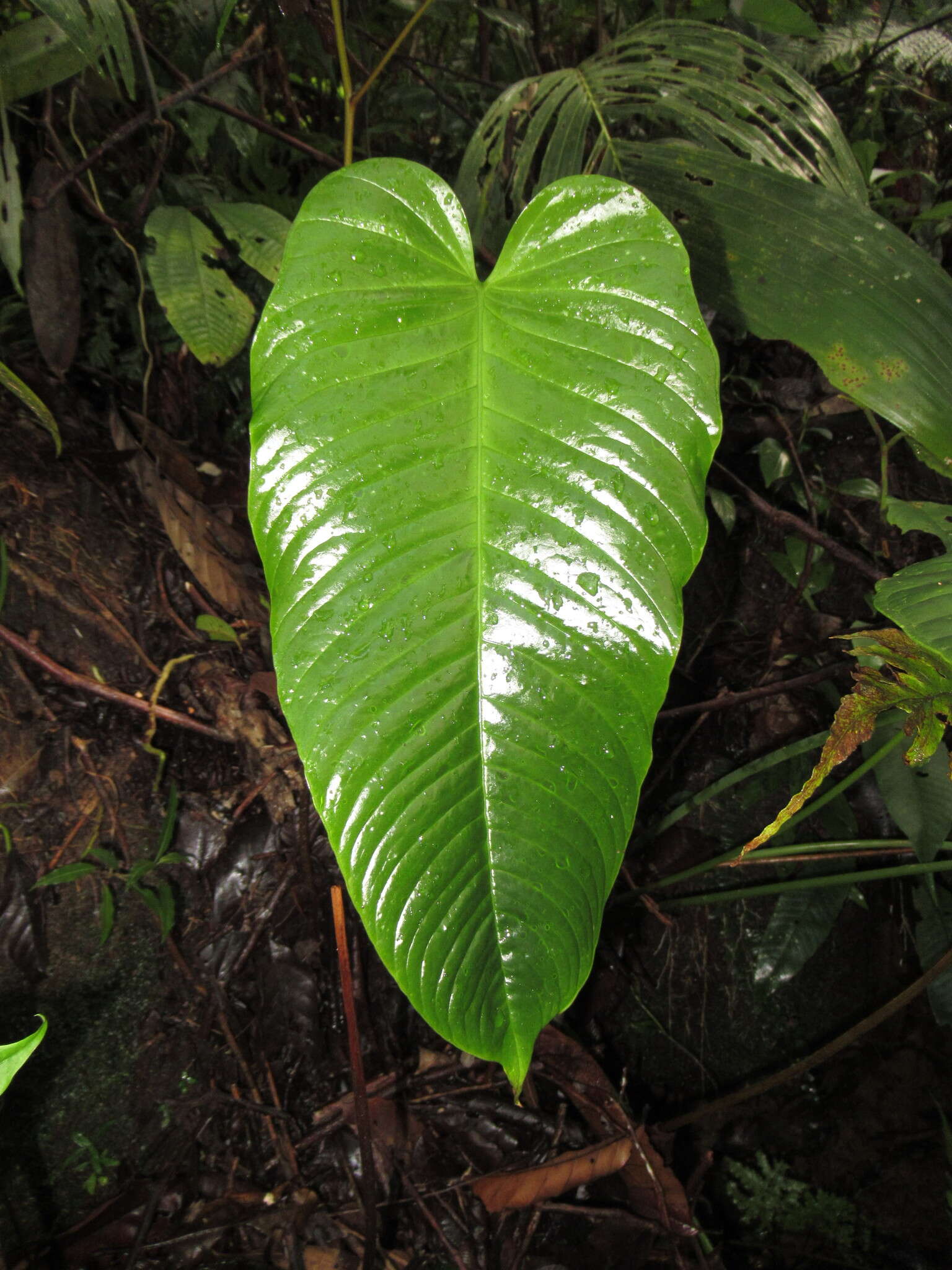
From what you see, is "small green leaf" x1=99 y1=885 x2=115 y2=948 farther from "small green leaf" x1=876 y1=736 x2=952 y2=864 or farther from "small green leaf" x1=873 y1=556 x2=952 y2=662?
"small green leaf" x1=876 y1=736 x2=952 y2=864

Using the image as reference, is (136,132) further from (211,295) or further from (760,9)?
(760,9)

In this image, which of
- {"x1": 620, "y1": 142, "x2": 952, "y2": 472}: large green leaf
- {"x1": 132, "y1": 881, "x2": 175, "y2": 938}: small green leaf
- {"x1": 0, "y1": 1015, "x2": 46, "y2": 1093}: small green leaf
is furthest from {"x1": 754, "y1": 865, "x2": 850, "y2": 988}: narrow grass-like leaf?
{"x1": 0, "y1": 1015, "x2": 46, "y2": 1093}: small green leaf

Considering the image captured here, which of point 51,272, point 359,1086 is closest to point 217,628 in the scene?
point 51,272

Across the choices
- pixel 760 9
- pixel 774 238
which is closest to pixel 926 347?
pixel 774 238

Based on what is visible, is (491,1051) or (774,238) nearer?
(491,1051)

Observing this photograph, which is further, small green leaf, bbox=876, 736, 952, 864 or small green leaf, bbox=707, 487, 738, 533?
small green leaf, bbox=707, 487, 738, 533

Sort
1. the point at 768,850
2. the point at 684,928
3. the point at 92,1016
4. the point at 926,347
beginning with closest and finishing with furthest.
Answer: the point at 926,347
the point at 92,1016
the point at 768,850
the point at 684,928

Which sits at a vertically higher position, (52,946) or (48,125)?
(48,125)

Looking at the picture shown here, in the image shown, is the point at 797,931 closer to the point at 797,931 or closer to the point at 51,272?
the point at 797,931
